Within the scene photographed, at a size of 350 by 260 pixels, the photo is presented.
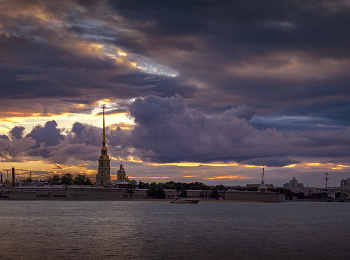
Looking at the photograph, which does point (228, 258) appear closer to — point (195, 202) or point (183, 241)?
point (183, 241)

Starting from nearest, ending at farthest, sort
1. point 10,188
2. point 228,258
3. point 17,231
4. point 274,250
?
point 228,258, point 274,250, point 17,231, point 10,188

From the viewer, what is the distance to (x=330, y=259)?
36688 millimetres

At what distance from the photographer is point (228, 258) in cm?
3619

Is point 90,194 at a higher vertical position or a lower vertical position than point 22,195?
higher

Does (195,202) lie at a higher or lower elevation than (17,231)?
lower

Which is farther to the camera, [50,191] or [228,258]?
[50,191]

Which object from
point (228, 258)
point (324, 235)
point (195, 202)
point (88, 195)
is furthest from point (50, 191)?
point (228, 258)

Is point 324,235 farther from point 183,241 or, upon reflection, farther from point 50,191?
point 50,191

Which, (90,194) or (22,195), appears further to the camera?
(22,195)

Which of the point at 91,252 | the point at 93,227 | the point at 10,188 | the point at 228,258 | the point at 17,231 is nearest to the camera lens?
the point at 228,258

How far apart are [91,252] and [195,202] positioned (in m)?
140

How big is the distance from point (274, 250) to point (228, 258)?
22.7 feet

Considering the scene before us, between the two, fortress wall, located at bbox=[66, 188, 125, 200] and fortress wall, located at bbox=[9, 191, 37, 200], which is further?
fortress wall, located at bbox=[9, 191, 37, 200]

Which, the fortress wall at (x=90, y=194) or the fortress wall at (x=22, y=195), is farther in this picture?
the fortress wall at (x=22, y=195)
